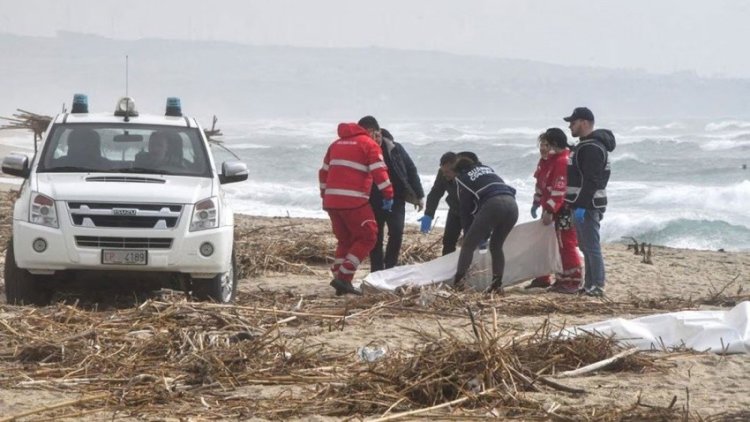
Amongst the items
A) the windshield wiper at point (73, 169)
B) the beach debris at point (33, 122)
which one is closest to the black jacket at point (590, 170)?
the windshield wiper at point (73, 169)

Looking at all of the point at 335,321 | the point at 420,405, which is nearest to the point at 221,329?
the point at 335,321

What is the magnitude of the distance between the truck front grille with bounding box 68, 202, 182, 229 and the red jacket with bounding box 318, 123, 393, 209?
82.0 inches

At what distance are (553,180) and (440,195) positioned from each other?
154cm

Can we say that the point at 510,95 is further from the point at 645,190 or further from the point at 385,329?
the point at 385,329

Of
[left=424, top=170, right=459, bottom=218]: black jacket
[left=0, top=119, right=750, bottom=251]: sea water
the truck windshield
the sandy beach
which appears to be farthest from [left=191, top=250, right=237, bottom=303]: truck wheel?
[left=0, top=119, right=750, bottom=251]: sea water

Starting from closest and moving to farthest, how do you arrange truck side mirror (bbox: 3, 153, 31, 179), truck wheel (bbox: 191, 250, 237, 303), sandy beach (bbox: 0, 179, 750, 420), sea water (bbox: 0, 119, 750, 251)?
1. sandy beach (bbox: 0, 179, 750, 420)
2. truck wheel (bbox: 191, 250, 237, 303)
3. truck side mirror (bbox: 3, 153, 31, 179)
4. sea water (bbox: 0, 119, 750, 251)

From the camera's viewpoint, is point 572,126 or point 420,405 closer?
point 420,405

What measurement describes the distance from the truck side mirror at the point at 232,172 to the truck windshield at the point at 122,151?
0.44 feet

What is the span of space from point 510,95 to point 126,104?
123441 mm

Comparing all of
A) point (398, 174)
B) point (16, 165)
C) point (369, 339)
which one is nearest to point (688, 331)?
point (369, 339)

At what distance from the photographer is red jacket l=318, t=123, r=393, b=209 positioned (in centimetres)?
1120

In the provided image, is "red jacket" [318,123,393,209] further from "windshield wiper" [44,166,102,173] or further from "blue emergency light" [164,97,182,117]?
"windshield wiper" [44,166,102,173]

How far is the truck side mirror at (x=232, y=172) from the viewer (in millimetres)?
10422

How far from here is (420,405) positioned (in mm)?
6457
